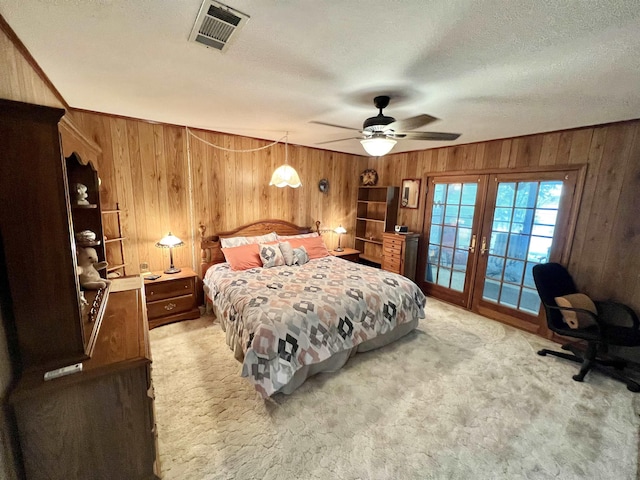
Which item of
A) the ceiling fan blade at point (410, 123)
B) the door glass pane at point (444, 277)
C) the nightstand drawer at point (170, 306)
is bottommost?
the nightstand drawer at point (170, 306)

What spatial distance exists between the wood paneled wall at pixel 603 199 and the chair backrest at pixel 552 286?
179 mm

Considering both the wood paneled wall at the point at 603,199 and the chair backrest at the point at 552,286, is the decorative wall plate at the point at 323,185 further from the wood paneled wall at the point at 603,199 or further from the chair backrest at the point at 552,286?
the chair backrest at the point at 552,286

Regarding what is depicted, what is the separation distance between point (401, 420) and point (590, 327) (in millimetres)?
2216

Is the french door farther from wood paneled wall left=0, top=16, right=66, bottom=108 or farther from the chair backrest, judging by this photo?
wood paneled wall left=0, top=16, right=66, bottom=108

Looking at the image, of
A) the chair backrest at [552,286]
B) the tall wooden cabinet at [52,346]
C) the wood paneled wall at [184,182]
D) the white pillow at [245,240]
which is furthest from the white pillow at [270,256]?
the chair backrest at [552,286]

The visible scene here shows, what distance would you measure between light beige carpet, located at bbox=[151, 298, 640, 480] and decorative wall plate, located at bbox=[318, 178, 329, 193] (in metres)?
2.90

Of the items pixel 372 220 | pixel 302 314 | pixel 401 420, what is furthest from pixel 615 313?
pixel 372 220

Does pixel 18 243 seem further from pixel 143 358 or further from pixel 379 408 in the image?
pixel 379 408

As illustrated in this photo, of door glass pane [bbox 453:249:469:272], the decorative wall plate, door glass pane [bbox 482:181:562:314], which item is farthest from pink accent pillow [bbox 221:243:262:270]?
door glass pane [bbox 482:181:562:314]

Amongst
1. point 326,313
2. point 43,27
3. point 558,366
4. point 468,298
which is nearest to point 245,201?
point 326,313

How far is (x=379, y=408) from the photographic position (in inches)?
79.1

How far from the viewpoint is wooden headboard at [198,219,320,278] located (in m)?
3.58

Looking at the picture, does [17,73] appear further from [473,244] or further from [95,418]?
[473,244]

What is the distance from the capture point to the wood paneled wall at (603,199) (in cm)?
257
